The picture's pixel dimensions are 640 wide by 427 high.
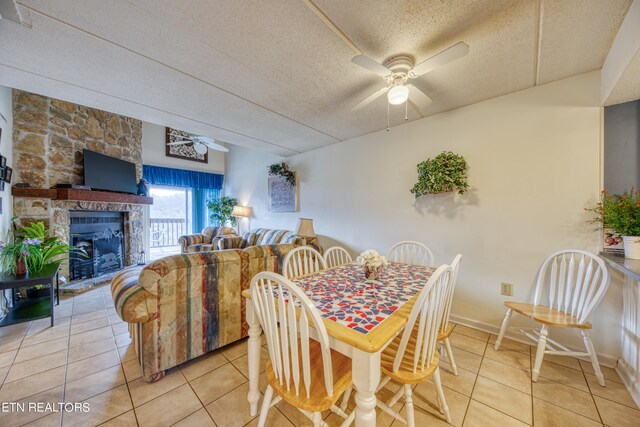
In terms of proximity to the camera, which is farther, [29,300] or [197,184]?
[197,184]

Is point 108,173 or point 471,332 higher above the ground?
point 108,173

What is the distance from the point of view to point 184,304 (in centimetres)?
174

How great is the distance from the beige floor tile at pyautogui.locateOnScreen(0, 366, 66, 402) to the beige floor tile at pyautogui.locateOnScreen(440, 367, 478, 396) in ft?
8.97

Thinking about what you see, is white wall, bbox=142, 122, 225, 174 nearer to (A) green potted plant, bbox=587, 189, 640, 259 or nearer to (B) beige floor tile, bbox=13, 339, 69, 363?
(B) beige floor tile, bbox=13, 339, 69, 363

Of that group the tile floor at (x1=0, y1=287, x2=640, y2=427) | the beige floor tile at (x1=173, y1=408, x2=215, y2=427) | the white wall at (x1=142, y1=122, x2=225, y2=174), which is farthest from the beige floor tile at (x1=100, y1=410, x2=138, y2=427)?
the white wall at (x1=142, y1=122, x2=225, y2=174)

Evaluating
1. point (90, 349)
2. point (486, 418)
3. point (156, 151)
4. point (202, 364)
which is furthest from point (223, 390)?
point (156, 151)

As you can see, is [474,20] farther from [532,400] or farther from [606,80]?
[532,400]

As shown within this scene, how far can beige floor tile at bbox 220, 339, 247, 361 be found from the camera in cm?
197

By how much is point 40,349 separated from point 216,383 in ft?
5.64

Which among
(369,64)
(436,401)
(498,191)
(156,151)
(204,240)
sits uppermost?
(156,151)

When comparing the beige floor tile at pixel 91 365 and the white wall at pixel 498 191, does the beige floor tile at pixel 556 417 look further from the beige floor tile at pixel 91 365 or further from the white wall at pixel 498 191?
the beige floor tile at pixel 91 365

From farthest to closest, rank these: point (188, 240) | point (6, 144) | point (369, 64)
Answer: point (188, 240), point (6, 144), point (369, 64)

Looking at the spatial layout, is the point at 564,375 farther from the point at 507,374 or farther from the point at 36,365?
the point at 36,365

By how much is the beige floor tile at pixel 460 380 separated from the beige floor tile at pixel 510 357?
0.36 m
